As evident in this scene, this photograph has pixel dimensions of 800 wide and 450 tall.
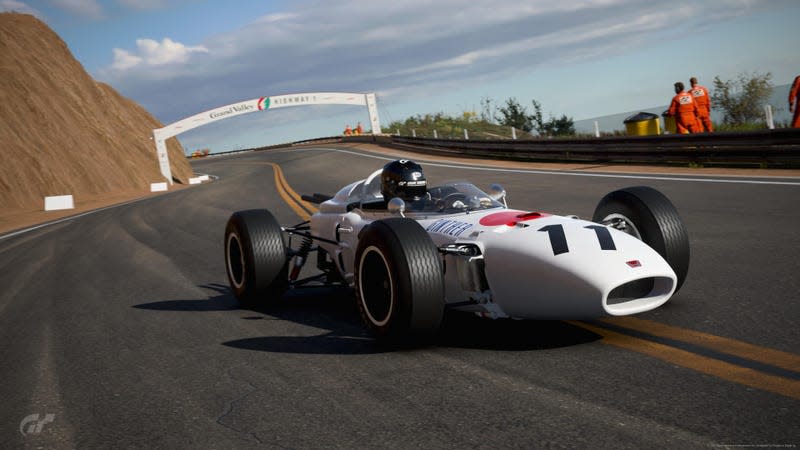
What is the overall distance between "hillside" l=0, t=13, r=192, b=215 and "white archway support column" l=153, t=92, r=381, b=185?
1.66 metres

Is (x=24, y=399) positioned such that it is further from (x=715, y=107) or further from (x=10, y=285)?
(x=715, y=107)

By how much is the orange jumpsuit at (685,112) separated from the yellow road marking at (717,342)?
1489cm

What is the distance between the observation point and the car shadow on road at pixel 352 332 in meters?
4.93

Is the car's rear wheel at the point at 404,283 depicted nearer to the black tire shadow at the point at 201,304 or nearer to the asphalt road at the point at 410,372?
the asphalt road at the point at 410,372

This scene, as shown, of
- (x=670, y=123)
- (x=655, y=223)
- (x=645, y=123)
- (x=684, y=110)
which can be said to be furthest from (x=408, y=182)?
(x=645, y=123)

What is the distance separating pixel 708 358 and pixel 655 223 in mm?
1565

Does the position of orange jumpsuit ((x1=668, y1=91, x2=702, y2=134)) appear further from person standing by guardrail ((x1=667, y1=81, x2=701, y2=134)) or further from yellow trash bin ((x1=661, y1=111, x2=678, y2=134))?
yellow trash bin ((x1=661, y1=111, x2=678, y2=134))

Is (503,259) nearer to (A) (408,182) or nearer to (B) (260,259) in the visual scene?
(A) (408,182)

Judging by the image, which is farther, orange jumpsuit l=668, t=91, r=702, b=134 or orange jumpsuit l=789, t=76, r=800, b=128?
orange jumpsuit l=668, t=91, r=702, b=134

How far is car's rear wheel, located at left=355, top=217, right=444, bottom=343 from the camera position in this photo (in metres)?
4.86

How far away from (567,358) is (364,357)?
4.39ft

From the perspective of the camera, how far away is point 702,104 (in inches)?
738

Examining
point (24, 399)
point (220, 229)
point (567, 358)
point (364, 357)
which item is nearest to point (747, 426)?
point (567, 358)

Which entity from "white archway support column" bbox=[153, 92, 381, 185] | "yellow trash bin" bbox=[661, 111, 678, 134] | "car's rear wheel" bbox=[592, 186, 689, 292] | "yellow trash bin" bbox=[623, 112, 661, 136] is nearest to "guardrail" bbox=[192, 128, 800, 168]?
"yellow trash bin" bbox=[623, 112, 661, 136]
